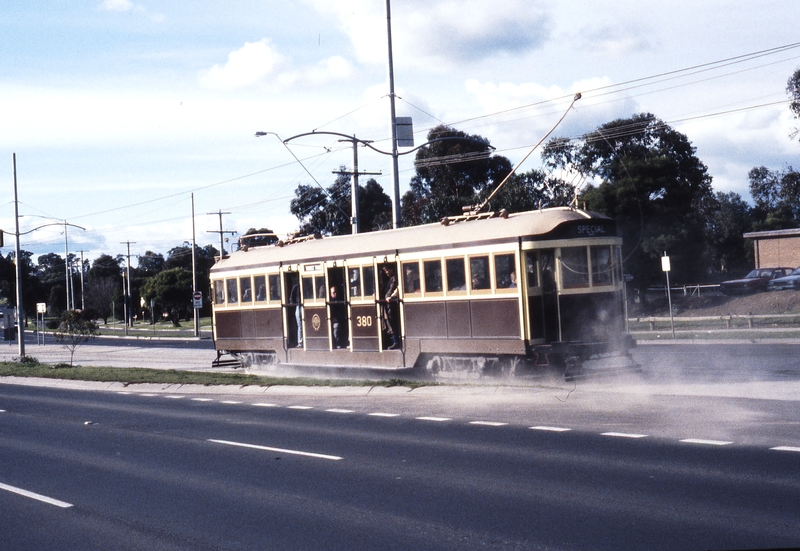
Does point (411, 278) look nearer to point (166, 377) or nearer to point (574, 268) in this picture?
point (574, 268)

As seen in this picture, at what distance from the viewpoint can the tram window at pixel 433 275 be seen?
18.4 meters

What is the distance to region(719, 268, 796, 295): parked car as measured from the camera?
156ft

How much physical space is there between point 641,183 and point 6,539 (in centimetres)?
4639

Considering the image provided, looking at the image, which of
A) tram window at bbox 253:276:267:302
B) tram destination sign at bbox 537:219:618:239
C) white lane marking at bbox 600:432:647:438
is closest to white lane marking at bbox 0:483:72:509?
white lane marking at bbox 600:432:647:438

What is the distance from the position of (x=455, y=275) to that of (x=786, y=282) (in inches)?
1253

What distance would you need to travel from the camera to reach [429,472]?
30.1 ft

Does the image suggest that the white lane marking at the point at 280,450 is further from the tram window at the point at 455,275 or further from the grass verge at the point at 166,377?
the tram window at the point at 455,275

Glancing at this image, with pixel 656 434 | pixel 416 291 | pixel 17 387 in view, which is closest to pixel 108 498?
pixel 656 434

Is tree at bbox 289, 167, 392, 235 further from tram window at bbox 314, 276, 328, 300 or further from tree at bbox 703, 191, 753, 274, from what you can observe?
tram window at bbox 314, 276, 328, 300

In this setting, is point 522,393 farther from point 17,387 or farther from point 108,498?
point 17,387

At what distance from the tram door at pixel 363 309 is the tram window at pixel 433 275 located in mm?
1640

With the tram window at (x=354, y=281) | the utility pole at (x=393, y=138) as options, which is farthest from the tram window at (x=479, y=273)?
the utility pole at (x=393, y=138)

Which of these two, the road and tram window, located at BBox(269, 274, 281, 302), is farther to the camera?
tram window, located at BBox(269, 274, 281, 302)

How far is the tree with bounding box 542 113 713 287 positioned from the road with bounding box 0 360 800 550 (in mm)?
34573
